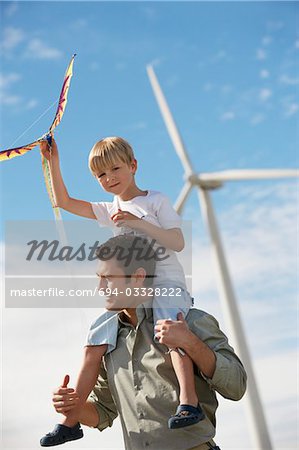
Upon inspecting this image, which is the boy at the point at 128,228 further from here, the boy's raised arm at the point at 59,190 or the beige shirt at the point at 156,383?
the beige shirt at the point at 156,383

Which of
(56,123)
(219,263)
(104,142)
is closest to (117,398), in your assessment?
(104,142)

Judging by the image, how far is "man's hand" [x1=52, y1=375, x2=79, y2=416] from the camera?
5.91 m

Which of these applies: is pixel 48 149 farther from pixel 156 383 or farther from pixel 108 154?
pixel 156 383

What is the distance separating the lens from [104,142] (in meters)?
6.69

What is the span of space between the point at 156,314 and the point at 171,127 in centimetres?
825

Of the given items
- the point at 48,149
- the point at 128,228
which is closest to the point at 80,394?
the point at 128,228

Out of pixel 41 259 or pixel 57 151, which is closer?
pixel 57 151

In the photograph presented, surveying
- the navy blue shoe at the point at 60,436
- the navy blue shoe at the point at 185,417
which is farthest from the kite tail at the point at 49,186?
the navy blue shoe at the point at 185,417

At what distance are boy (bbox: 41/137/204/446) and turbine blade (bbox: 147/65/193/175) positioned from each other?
20.3 ft

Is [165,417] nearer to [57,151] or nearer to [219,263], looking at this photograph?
[57,151]

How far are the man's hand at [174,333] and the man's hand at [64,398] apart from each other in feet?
2.69

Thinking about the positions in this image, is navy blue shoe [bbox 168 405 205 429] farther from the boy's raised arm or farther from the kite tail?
the kite tail

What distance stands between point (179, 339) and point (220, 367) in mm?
367

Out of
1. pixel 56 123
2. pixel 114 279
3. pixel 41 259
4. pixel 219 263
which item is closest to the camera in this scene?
pixel 114 279
